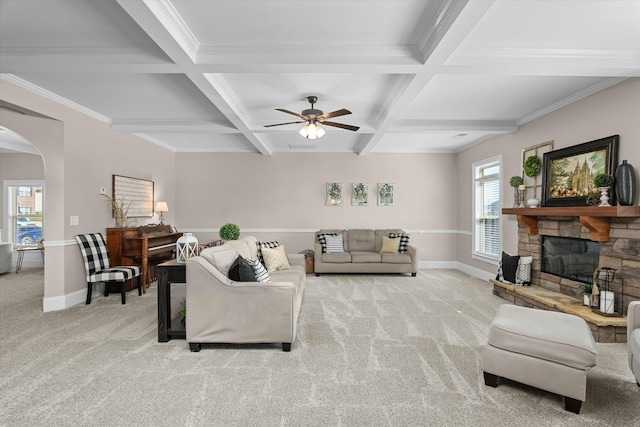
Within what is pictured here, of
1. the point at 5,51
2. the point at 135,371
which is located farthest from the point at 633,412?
the point at 5,51

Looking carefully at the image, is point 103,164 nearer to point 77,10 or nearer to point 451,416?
point 77,10

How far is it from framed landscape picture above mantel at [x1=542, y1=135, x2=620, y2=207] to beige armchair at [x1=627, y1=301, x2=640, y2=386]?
5.30 feet

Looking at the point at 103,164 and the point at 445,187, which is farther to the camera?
the point at 445,187

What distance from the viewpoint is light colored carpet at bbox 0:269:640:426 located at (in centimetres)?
204

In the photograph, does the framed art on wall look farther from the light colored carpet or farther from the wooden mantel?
the wooden mantel

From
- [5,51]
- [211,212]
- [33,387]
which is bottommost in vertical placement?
[33,387]

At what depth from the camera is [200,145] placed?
7066mm

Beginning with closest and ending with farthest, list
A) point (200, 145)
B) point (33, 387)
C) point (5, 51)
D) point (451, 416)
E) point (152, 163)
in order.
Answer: point (451, 416), point (33, 387), point (5, 51), point (152, 163), point (200, 145)

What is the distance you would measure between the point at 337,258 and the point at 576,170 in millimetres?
3951

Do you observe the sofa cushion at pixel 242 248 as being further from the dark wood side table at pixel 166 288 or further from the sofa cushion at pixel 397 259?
the sofa cushion at pixel 397 259

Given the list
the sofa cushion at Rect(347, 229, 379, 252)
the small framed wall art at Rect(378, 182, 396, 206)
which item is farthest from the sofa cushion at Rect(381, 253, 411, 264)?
the small framed wall art at Rect(378, 182, 396, 206)

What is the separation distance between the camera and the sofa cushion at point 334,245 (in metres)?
6.70

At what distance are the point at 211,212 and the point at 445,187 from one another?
17.6 feet

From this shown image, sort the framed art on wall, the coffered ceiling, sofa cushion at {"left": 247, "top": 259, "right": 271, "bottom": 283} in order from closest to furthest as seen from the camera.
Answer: the coffered ceiling → sofa cushion at {"left": 247, "top": 259, "right": 271, "bottom": 283} → the framed art on wall
